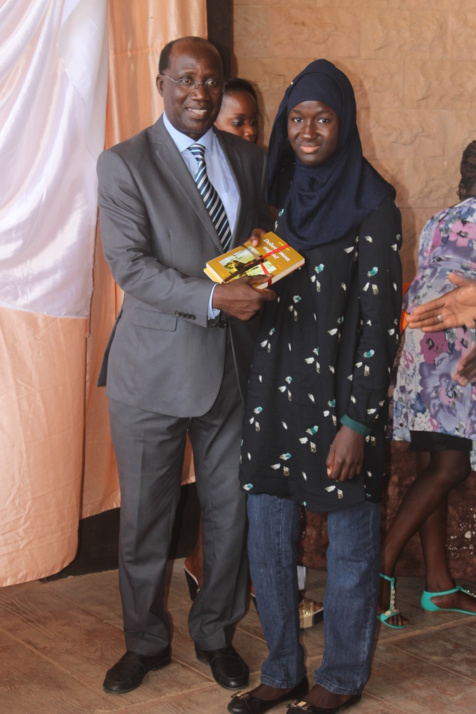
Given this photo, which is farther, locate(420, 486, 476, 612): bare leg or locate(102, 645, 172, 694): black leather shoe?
locate(420, 486, 476, 612): bare leg

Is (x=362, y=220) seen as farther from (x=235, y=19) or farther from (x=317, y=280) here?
(x=235, y=19)

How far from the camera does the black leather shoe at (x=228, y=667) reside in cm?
Answer: 269

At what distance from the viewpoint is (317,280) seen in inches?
90.6

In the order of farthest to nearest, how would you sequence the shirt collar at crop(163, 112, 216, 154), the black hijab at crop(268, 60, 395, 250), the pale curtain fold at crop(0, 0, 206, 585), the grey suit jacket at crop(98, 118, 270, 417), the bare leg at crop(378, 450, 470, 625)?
the bare leg at crop(378, 450, 470, 625) → the pale curtain fold at crop(0, 0, 206, 585) → the shirt collar at crop(163, 112, 216, 154) → the grey suit jacket at crop(98, 118, 270, 417) → the black hijab at crop(268, 60, 395, 250)

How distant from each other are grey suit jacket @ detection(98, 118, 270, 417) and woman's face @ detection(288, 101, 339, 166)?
38 centimetres

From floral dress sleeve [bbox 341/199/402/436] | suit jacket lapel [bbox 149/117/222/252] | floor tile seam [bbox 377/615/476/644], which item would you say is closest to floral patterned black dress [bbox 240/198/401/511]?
floral dress sleeve [bbox 341/199/402/436]

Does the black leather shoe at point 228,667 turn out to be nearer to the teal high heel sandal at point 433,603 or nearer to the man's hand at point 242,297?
the teal high heel sandal at point 433,603

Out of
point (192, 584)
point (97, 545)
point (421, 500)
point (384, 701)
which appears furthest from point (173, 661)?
point (421, 500)

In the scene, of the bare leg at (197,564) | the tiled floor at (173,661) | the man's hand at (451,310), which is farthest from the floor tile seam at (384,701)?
the man's hand at (451,310)

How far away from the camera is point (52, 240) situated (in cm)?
308

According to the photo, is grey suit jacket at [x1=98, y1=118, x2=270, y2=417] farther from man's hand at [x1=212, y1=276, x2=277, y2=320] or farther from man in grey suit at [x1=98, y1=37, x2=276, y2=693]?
man's hand at [x1=212, y1=276, x2=277, y2=320]

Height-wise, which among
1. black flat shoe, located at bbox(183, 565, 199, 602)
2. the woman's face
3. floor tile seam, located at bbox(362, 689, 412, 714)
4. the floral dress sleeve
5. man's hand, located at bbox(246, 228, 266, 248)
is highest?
the woman's face

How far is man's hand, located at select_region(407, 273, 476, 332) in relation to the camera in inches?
91.6

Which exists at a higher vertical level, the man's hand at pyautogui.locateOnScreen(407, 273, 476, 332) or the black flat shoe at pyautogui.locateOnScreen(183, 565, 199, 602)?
the man's hand at pyautogui.locateOnScreen(407, 273, 476, 332)
